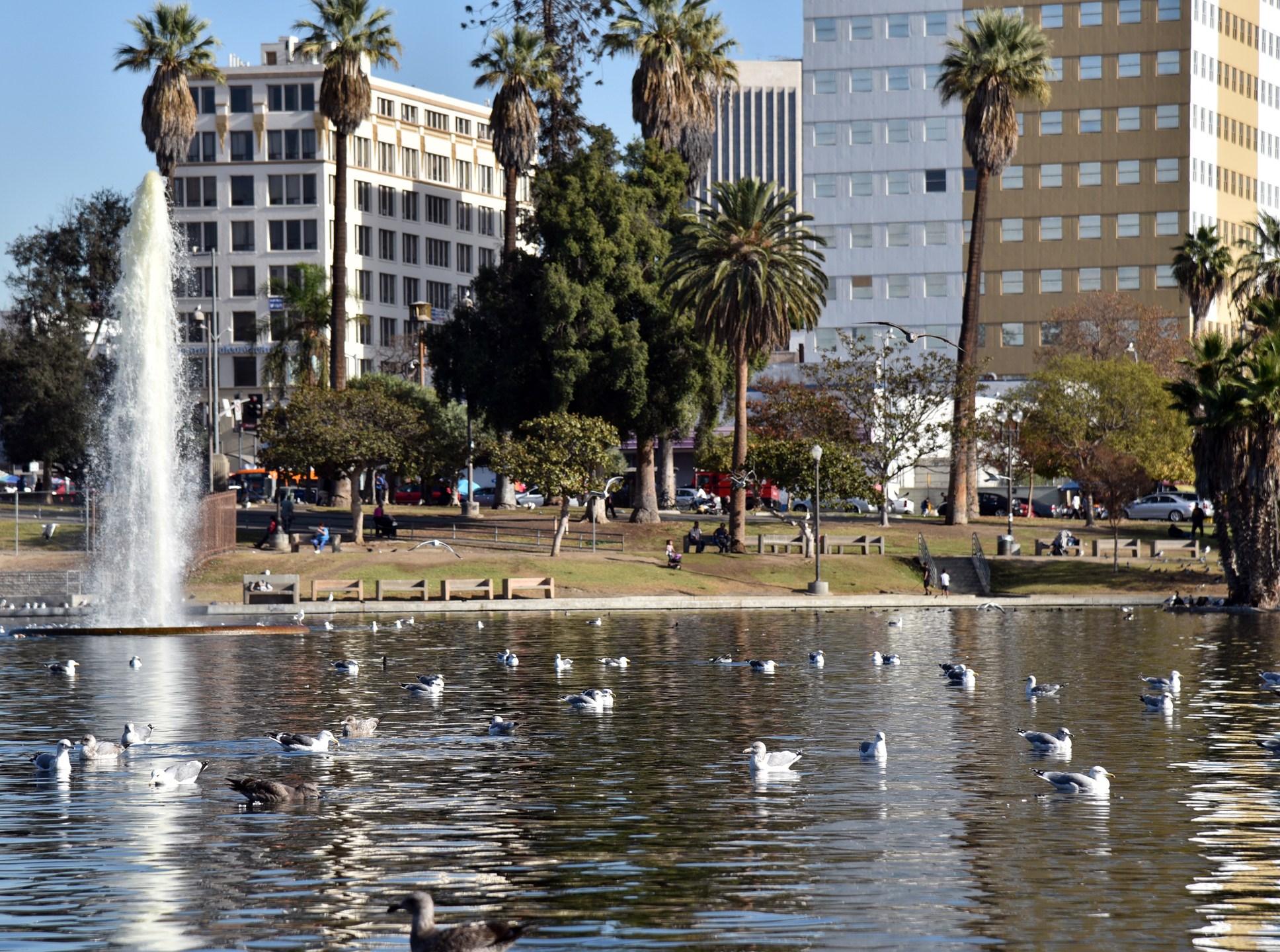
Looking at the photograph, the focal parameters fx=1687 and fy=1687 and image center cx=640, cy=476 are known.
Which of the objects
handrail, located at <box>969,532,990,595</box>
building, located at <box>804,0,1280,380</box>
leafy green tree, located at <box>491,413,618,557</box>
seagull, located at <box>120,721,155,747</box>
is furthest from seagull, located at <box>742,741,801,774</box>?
building, located at <box>804,0,1280,380</box>

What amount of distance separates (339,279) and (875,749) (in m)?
63.6

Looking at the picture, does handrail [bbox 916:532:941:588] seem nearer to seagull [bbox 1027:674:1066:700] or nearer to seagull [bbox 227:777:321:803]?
seagull [bbox 1027:674:1066:700]

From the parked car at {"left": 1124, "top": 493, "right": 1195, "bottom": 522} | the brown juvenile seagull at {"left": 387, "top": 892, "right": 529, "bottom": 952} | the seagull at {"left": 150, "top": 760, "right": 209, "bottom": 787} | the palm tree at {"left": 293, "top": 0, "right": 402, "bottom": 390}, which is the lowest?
the seagull at {"left": 150, "top": 760, "right": 209, "bottom": 787}

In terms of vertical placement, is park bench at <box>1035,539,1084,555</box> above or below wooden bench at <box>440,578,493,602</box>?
above

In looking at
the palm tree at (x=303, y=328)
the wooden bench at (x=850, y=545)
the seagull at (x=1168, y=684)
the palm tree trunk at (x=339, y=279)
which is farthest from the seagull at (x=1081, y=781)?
the palm tree at (x=303, y=328)

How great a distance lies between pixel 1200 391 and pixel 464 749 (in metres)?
38.0

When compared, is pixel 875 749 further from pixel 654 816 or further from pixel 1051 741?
pixel 654 816

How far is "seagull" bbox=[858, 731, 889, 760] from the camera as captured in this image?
20406 mm

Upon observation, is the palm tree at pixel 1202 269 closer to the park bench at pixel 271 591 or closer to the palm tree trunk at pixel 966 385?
the palm tree trunk at pixel 966 385

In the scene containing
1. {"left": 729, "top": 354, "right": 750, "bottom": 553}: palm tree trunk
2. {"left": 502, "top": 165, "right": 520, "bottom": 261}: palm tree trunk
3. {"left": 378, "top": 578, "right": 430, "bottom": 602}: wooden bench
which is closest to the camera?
{"left": 378, "top": 578, "right": 430, "bottom": 602}: wooden bench

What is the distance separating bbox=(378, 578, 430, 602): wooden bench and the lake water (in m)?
21.4

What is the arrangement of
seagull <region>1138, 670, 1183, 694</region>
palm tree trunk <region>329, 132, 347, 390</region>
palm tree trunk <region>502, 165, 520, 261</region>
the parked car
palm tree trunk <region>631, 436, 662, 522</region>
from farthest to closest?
1. the parked car
2. palm tree trunk <region>502, 165, 520, 261</region>
3. palm tree trunk <region>329, 132, 347, 390</region>
4. palm tree trunk <region>631, 436, 662, 522</region>
5. seagull <region>1138, 670, 1183, 694</region>

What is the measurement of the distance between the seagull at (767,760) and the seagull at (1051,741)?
341 cm

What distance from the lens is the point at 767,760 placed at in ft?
64.3
